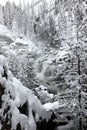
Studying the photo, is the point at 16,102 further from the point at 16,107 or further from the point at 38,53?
the point at 38,53

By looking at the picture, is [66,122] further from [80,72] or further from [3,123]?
[3,123]

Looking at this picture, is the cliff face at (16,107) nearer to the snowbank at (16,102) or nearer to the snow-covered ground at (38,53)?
the snowbank at (16,102)

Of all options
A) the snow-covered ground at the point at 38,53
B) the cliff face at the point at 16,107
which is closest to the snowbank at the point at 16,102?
the cliff face at the point at 16,107

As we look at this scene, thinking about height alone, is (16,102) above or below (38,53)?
below

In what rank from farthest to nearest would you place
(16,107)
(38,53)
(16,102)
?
(38,53), (16,102), (16,107)

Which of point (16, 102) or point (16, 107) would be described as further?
point (16, 102)

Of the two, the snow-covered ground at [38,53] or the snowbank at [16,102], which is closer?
the snowbank at [16,102]

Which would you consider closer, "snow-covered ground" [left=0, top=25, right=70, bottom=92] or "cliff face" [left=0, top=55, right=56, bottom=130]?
"cliff face" [left=0, top=55, right=56, bottom=130]

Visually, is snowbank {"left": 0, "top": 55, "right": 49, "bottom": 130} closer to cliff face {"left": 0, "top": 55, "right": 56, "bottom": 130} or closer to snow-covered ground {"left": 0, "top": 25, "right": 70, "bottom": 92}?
cliff face {"left": 0, "top": 55, "right": 56, "bottom": 130}

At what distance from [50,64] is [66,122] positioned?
146 feet

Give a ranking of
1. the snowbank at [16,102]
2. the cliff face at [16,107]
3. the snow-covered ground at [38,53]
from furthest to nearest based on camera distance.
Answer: the snow-covered ground at [38,53], the snowbank at [16,102], the cliff face at [16,107]

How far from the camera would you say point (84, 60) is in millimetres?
19422

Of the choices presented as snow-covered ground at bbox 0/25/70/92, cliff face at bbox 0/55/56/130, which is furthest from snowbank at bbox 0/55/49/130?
snow-covered ground at bbox 0/25/70/92

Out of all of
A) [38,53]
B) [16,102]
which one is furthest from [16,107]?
[38,53]
